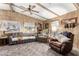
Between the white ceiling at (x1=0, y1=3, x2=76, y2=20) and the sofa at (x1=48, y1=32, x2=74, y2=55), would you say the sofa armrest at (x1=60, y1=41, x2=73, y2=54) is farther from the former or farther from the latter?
the white ceiling at (x1=0, y1=3, x2=76, y2=20)

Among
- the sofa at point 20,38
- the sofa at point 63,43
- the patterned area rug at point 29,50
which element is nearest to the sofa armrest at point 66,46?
the sofa at point 63,43

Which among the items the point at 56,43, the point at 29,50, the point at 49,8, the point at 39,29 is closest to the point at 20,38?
the point at 29,50

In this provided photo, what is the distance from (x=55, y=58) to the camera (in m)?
2.52

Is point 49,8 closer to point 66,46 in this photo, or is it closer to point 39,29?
point 39,29

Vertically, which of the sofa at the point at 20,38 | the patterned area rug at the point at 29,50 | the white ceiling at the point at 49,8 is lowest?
the patterned area rug at the point at 29,50

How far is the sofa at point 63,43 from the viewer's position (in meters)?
2.39

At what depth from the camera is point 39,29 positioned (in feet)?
8.36

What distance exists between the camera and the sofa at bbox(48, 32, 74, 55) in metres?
2.39

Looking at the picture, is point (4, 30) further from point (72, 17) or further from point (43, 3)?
point (72, 17)

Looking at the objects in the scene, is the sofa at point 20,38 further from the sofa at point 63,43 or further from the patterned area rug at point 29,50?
the sofa at point 63,43

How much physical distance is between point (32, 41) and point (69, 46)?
0.84m

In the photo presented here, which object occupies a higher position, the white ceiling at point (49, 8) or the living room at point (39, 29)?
the white ceiling at point (49, 8)

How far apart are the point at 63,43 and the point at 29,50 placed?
786mm

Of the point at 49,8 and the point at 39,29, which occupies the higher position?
the point at 49,8
